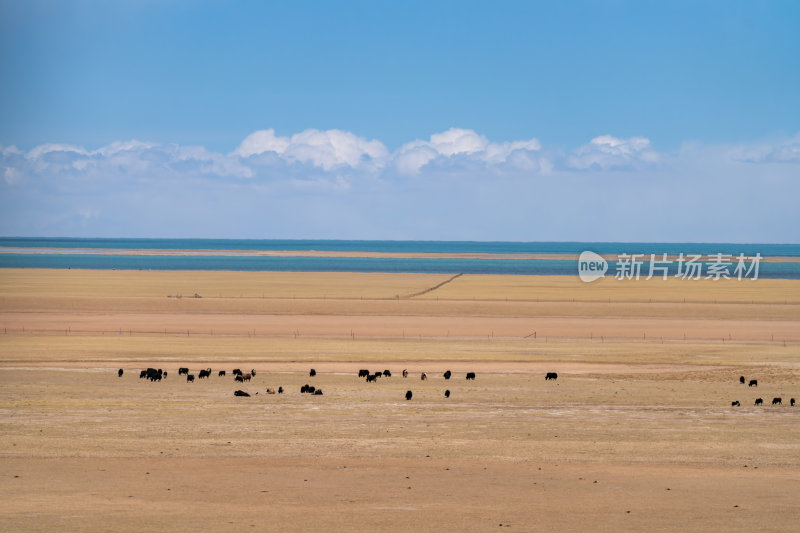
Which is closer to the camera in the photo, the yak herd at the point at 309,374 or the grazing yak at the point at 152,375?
the yak herd at the point at 309,374

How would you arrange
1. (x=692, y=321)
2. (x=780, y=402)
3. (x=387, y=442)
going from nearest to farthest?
(x=387, y=442), (x=780, y=402), (x=692, y=321)

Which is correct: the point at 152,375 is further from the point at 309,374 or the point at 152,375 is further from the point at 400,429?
the point at 400,429

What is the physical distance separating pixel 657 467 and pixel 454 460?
458 centimetres

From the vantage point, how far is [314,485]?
63.4ft

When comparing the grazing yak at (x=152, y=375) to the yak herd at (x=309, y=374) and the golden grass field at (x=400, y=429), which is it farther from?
the golden grass field at (x=400, y=429)

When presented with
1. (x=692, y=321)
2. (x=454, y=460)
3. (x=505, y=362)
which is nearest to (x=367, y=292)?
(x=692, y=321)

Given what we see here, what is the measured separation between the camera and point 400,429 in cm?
2588

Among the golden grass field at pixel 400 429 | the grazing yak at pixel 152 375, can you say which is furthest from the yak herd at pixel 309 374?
the golden grass field at pixel 400 429

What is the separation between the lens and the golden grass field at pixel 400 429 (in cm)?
1723

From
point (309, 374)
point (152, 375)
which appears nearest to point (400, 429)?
point (309, 374)

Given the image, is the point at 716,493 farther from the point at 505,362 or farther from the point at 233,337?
the point at 233,337

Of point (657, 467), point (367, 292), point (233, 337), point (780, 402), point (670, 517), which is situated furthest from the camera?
point (367, 292)

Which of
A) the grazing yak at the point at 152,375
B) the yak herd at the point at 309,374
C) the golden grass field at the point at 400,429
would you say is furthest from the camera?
the grazing yak at the point at 152,375

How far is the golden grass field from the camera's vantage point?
1723 centimetres
